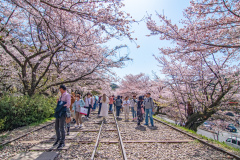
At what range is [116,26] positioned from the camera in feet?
16.3

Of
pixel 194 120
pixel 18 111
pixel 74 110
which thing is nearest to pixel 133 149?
pixel 74 110

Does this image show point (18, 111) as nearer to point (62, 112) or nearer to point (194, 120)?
point (62, 112)

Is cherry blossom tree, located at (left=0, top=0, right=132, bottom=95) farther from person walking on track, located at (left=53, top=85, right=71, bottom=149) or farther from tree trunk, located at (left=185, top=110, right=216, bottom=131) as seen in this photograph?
tree trunk, located at (left=185, top=110, right=216, bottom=131)

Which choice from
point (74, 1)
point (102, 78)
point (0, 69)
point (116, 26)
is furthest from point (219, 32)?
point (0, 69)

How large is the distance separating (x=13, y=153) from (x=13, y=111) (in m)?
4.38

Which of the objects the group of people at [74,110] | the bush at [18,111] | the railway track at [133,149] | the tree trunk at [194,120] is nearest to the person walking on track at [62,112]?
the group of people at [74,110]

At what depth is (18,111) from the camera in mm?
8703

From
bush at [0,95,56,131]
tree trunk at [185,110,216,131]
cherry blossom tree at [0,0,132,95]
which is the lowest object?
tree trunk at [185,110,216,131]

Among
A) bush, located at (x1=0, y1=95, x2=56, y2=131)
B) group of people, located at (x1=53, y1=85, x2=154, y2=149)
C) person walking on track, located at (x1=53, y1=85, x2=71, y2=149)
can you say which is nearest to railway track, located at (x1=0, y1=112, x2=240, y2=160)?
person walking on track, located at (x1=53, y1=85, x2=71, y2=149)

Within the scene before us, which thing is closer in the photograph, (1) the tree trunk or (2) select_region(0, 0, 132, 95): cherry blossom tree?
(2) select_region(0, 0, 132, 95): cherry blossom tree

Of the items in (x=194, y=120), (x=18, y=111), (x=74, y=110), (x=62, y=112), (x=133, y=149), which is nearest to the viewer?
(x=133, y=149)

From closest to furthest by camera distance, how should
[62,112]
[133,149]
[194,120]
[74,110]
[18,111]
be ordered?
[133,149] → [62,112] → [74,110] → [18,111] → [194,120]

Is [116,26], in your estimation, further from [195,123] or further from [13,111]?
[195,123]

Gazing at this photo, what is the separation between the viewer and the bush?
8102mm
